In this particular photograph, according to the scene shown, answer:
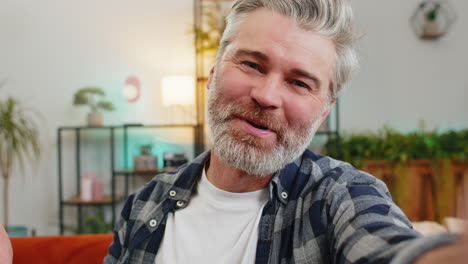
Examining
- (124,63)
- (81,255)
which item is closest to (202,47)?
(124,63)

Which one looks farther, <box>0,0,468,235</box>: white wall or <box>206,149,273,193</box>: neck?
<box>0,0,468,235</box>: white wall

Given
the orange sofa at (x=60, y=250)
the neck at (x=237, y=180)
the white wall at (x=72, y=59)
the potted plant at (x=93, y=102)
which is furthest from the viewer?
the white wall at (x=72, y=59)

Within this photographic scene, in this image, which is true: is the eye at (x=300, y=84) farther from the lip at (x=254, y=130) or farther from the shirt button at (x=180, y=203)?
the shirt button at (x=180, y=203)

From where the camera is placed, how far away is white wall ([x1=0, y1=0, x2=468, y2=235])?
4.17 metres

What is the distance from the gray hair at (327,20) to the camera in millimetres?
1018

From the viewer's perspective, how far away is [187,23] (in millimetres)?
4238

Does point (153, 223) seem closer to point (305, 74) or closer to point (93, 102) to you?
point (305, 74)

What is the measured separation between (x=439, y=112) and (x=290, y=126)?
12.3 ft

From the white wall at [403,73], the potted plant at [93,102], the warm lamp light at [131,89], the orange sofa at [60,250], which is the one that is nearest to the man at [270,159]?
the orange sofa at [60,250]

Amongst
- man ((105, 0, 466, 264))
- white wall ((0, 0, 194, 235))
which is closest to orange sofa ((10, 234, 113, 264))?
man ((105, 0, 466, 264))

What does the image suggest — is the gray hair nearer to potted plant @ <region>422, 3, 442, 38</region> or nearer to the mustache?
the mustache

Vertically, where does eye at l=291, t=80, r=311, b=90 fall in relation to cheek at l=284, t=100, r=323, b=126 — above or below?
above

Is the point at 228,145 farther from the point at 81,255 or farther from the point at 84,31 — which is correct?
the point at 84,31

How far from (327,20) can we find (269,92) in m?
0.22
